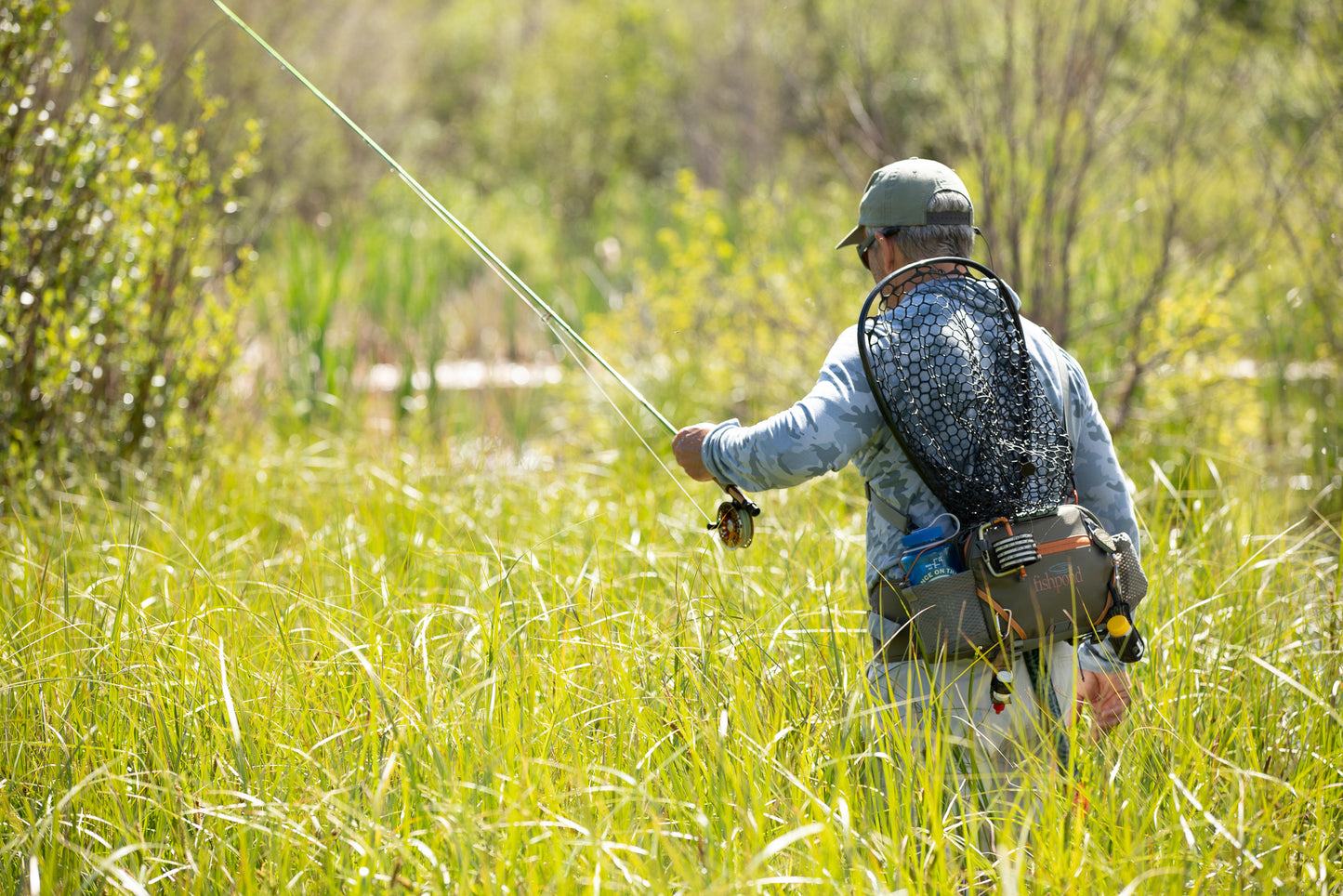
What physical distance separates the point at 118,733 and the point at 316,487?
8.44 ft

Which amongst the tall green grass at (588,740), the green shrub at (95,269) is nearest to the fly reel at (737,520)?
the tall green grass at (588,740)

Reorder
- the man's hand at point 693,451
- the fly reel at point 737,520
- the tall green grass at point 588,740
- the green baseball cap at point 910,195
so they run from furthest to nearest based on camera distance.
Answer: the fly reel at point 737,520 < the man's hand at point 693,451 < the green baseball cap at point 910,195 < the tall green grass at point 588,740

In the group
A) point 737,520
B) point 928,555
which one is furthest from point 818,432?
point 737,520

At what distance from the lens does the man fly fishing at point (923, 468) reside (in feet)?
7.30

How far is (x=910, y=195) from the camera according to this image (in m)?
2.35

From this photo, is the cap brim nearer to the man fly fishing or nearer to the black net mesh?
the man fly fishing

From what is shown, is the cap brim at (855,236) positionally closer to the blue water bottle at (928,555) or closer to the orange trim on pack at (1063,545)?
the blue water bottle at (928,555)

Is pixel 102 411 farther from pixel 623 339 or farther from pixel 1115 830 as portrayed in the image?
pixel 1115 830

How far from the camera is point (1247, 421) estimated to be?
18.2 ft

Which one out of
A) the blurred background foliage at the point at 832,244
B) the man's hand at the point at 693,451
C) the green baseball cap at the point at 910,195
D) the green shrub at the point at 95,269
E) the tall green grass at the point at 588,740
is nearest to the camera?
the tall green grass at the point at 588,740

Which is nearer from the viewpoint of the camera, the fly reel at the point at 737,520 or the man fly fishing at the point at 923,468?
the man fly fishing at the point at 923,468

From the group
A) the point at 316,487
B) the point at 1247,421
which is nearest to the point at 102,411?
the point at 316,487

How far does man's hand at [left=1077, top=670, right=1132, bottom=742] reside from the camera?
8.14 feet

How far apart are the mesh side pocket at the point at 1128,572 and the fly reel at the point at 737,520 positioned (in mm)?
728
